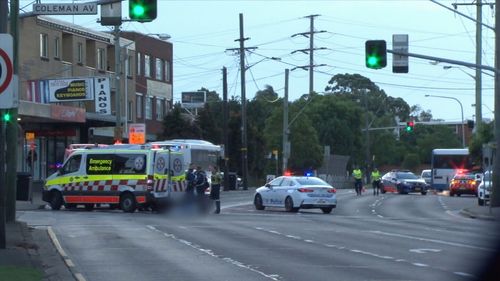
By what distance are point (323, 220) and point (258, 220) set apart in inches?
85.0

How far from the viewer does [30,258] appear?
1853 cm

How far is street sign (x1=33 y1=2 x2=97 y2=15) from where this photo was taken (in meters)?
23.0

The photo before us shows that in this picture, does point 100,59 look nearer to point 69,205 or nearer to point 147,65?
point 147,65

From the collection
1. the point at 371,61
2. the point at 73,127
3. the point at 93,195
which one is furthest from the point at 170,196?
the point at 73,127

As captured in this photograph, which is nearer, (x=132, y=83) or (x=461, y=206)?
(x=461, y=206)

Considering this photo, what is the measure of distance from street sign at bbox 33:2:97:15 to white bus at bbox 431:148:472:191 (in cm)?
4806

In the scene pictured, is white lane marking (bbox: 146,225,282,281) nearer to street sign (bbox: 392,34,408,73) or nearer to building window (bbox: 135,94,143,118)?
street sign (bbox: 392,34,408,73)

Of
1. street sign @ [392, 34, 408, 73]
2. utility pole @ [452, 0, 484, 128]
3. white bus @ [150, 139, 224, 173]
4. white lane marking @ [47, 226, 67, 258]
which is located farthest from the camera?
utility pole @ [452, 0, 484, 128]

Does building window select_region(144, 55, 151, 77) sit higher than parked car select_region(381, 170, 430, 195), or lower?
higher

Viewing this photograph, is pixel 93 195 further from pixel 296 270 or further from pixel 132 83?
pixel 132 83

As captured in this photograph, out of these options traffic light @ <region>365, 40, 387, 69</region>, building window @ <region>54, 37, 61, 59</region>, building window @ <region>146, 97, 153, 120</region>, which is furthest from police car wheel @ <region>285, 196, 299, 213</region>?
building window @ <region>146, 97, 153, 120</region>

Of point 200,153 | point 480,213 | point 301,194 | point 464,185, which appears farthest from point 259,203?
point 464,185

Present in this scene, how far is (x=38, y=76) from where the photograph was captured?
59.2m

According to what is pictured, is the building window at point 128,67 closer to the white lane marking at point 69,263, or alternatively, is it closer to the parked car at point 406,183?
the parked car at point 406,183
